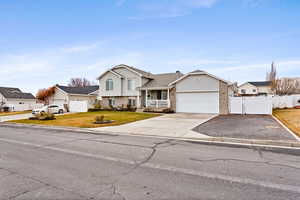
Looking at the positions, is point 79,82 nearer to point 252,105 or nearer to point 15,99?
point 15,99

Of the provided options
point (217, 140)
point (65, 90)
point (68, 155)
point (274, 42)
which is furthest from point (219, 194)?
point (65, 90)

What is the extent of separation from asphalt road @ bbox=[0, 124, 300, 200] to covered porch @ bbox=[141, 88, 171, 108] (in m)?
17.6

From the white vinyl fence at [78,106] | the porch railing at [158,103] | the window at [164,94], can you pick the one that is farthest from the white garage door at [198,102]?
the white vinyl fence at [78,106]

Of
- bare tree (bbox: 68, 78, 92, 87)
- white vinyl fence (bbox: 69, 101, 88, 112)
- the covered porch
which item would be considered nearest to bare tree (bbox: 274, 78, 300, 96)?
the covered porch

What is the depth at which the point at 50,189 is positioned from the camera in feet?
11.3

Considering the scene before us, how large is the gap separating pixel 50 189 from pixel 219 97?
20.2m

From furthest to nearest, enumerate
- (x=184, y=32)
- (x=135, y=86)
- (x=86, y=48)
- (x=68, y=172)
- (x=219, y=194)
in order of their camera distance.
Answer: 1. (x=135, y=86)
2. (x=86, y=48)
3. (x=184, y=32)
4. (x=68, y=172)
5. (x=219, y=194)

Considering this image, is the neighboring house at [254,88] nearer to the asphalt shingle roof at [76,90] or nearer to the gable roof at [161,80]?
the gable roof at [161,80]

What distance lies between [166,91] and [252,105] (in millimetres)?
11145

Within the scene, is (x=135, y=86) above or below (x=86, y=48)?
below

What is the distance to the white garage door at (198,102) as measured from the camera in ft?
68.9

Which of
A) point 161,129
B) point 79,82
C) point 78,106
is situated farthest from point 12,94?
point 161,129

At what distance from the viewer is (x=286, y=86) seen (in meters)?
41.1

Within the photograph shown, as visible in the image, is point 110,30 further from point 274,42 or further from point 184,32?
point 274,42
